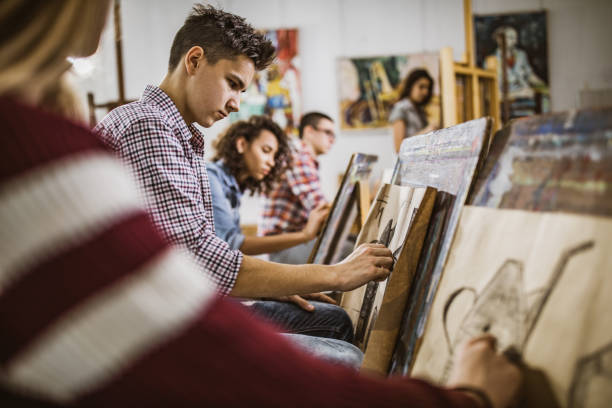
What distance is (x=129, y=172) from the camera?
37.6 inches

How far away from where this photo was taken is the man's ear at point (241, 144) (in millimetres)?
2217

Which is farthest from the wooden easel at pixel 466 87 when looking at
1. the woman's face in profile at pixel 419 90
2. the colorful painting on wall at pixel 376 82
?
the colorful painting on wall at pixel 376 82

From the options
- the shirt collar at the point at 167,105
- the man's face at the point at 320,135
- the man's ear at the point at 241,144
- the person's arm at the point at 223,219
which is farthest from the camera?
the man's face at the point at 320,135

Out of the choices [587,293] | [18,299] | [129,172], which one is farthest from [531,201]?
[129,172]

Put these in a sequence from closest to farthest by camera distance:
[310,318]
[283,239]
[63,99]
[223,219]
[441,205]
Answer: [63,99]
[441,205]
[310,318]
[223,219]
[283,239]

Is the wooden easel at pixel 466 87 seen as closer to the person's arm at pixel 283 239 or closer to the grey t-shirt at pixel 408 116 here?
the grey t-shirt at pixel 408 116

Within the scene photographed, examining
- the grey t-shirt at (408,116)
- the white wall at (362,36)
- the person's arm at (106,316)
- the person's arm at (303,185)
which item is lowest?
the person's arm at (303,185)

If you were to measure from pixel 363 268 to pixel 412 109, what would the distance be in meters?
2.88

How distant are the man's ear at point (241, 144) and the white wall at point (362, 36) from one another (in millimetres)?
2132

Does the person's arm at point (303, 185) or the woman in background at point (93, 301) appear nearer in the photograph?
the woman in background at point (93, 301)

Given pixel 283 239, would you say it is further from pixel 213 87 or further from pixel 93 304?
pixel 93 304

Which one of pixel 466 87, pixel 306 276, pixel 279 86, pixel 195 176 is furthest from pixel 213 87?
pixel 279 86

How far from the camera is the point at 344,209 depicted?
1.68 metres

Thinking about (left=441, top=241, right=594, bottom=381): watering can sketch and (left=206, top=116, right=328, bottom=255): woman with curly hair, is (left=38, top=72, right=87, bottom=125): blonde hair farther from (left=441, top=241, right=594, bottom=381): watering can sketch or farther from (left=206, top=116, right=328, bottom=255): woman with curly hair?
(left=206, top=116, right=328, bottom=255): woman with curly hair
